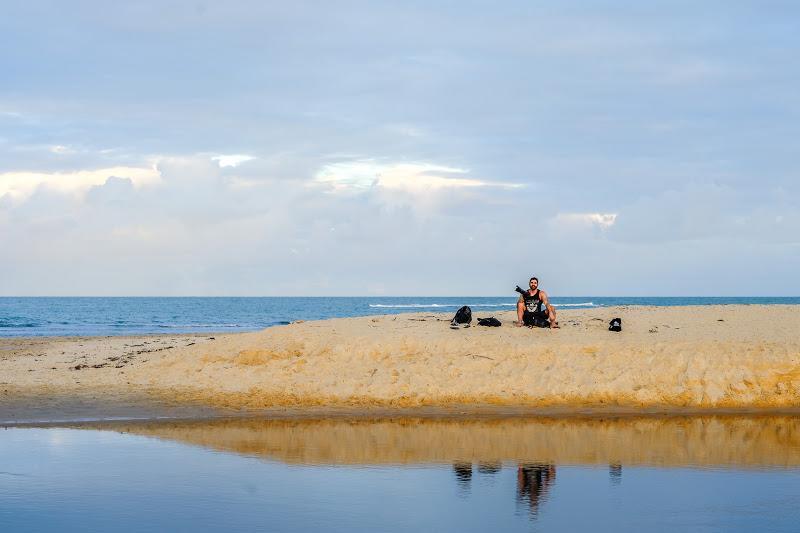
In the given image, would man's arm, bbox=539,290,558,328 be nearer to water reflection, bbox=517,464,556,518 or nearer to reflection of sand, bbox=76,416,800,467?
reflection of sand, bbox=76,416,800,467

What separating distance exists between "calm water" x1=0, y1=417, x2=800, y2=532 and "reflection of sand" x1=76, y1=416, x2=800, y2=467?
1.5 inches

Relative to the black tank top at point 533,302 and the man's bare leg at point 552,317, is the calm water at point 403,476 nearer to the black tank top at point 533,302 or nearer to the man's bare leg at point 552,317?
the man's bare leg at point 552,317

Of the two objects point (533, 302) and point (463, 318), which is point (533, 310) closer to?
point (533, 302)

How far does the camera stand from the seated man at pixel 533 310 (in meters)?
22.9

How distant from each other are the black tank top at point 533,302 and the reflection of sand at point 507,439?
5.90 metres

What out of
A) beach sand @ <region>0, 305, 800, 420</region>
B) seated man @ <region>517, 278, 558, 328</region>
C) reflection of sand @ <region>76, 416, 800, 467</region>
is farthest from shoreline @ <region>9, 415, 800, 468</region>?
seated man @ <region>517, 278, 558, 328</region>

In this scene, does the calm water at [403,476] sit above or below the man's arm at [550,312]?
below

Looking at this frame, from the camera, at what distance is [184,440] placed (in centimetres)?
1502

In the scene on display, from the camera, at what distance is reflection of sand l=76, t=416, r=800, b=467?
13.5 metres

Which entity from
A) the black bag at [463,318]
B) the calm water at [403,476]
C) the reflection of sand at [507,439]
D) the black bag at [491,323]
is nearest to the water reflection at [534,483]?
the calm water at [403,476]

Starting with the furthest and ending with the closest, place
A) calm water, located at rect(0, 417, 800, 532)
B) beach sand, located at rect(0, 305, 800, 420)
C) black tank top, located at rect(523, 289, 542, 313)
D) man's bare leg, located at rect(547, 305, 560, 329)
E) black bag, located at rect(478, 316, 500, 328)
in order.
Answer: black tank top, located at rect(523, 289, 542, 313)
man's bare leg, located at rect(547, 305, 560, 329)
black bag, located at rect(478, 316, 500, 328)
beach sand, located at rect(0, 305, 800, 420)
calm water, located at rect(0, 417, 800, 532)

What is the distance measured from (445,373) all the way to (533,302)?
4.69 metres

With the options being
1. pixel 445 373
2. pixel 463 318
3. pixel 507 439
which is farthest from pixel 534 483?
pixel 463 318

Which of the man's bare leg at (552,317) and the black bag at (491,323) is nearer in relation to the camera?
the black bag at (491,323)
